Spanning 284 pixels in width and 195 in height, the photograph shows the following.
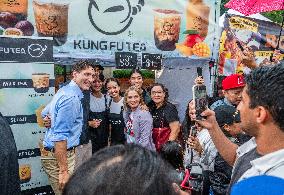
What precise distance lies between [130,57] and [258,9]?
1858mm

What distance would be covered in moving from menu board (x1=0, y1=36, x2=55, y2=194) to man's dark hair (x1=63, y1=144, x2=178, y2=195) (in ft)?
11.8

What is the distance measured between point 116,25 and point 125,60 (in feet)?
1.71

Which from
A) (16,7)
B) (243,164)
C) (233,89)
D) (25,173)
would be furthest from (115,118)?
(243,164)

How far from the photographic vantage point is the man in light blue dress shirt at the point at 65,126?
362cm

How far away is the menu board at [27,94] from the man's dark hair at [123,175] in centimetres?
359

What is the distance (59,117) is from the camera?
3604mm

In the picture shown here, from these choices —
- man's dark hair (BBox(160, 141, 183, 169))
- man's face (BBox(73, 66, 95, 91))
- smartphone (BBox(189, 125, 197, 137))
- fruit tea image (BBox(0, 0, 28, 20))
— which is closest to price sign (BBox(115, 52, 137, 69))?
fruit tea image (BBox(0, 0, 28, 20))

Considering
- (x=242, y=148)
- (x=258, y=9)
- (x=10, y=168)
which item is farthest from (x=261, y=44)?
(x=10, y=168)

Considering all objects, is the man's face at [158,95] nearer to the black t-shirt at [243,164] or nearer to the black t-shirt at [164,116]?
the black t-shirt at [164,116]

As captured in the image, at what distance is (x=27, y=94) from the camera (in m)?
4.45

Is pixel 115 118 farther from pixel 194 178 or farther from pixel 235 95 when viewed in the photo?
pixel 194 178

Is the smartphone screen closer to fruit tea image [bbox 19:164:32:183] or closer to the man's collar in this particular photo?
the man's collar

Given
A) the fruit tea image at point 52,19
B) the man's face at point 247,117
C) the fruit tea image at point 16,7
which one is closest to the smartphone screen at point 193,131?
the man's face at point 247,117

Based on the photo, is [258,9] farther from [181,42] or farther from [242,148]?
[242,148]
